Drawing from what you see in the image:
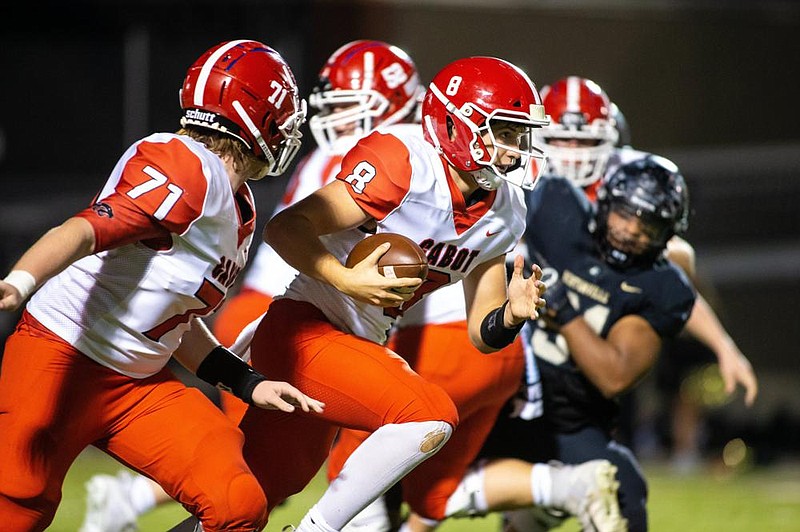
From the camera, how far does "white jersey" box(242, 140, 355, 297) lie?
177 inches

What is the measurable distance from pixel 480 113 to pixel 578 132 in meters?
1.89

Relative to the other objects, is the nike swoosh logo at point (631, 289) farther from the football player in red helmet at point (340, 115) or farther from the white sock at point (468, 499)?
the football player in red helmet at point (340, 115)

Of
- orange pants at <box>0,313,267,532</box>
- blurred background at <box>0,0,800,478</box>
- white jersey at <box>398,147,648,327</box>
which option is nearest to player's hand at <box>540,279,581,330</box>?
white jersey at <box>398,147,648,327</box>

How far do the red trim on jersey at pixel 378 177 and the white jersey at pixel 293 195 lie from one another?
4.11 ft

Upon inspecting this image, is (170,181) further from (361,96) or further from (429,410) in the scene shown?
(361,96)

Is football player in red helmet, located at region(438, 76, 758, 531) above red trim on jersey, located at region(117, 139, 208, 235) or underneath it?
underneath

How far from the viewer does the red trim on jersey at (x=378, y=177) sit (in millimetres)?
3145

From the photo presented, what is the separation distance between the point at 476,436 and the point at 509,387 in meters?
0.21

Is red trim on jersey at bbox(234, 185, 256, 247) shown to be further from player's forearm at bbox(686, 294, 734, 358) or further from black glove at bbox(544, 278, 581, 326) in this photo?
player's forearm at bbox(686, 294, 734, 358)

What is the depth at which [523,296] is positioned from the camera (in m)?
3.14

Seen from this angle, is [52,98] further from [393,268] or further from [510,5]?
[393,268]

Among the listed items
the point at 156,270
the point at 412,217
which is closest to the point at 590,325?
the point at 412,217

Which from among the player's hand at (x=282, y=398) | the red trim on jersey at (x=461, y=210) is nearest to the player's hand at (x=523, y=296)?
the red trim on jersey at (x=461, y=210)

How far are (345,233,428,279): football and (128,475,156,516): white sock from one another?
69.9 inches
